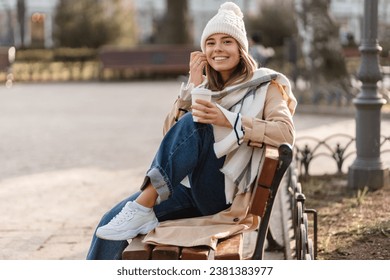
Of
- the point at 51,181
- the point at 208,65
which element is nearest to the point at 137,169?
the point at 51,181

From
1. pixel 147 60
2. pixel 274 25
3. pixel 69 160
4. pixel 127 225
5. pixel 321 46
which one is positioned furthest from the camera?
pixel 274 25

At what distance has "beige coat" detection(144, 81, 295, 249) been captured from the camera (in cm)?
362

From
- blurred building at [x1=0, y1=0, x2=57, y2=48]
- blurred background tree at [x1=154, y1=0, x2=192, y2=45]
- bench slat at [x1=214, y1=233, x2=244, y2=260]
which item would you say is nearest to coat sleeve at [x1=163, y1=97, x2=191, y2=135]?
bench slat at [x1=214, y1=233, x2=244, y2=260]

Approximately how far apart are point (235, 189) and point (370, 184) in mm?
3166

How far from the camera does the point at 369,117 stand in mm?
6855

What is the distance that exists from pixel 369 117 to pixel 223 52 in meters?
3.27

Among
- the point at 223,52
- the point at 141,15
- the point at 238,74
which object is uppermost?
the point at 223,52

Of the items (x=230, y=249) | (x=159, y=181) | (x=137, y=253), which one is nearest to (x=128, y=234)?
(x=137, y=253)

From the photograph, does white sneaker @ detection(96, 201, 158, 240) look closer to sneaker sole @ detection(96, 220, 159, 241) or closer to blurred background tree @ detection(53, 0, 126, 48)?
sneaker sole @ detection(96, 220, 159, 241)

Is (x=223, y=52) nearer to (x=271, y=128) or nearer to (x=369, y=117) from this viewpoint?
(x=271, y=128)

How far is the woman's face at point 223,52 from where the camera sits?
3836mm

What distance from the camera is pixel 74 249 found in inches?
211
